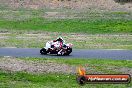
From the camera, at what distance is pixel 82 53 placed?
26375 millimetres

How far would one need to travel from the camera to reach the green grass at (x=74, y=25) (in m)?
42.9

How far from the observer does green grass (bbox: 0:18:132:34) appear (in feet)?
141

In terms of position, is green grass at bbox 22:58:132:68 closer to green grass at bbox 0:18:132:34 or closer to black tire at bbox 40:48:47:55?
black tire at bbox 40:48:47:55

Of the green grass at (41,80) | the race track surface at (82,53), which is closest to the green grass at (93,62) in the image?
the green grass at (41,80)

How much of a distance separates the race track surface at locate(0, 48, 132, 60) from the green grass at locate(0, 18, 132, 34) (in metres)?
14.2

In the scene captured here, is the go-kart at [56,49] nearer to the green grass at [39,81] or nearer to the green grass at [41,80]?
the green grass at [41,80]

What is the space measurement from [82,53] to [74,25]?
19.3 meters

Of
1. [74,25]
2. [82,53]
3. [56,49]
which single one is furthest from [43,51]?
[74,25]

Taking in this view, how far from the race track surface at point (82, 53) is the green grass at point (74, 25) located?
14212 millimetres

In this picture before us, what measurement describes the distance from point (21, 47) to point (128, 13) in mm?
29129

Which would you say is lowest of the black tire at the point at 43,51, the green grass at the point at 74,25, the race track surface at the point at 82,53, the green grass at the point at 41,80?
the green grass at the point at 74,25

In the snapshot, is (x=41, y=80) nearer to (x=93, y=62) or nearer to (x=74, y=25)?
(x=93, y=62)

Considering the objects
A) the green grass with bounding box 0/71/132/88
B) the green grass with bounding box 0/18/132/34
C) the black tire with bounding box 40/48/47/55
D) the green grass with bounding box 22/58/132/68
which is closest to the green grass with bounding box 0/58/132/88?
the green grass with bounding box 0/71/132/88

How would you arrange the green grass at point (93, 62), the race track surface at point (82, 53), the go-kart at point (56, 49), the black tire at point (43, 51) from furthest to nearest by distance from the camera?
the black tire at point (43, 51) → the go-kart at point (56, 49) → the race track surface at point (82, 53) → the green grass at point (93, 62)
